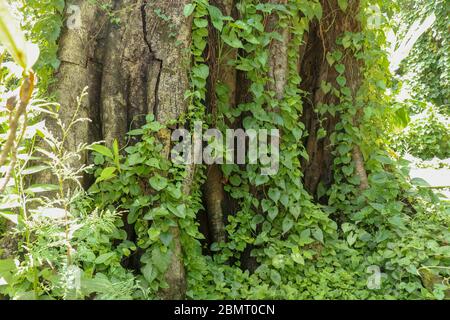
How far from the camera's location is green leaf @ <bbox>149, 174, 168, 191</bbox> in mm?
2252

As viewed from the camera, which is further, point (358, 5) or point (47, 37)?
point (358, 5)

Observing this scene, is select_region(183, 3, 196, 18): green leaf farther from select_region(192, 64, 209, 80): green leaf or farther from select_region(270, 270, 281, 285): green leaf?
select_region(270, 270, 281, 285): green leaf

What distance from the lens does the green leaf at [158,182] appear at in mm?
2252

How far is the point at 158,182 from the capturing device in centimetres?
227

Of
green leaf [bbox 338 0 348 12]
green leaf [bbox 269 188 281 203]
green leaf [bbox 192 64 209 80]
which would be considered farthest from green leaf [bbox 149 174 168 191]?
green leaf [bbox 338 0 348 12]

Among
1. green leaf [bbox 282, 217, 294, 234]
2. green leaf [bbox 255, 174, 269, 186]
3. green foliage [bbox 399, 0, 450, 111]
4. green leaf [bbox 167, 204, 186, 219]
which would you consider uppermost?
green foliage [bbox 399, 0, 450, 111]

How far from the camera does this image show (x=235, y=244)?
9.21 feet

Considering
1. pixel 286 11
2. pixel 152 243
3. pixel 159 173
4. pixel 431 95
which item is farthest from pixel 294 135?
pixel 431 95

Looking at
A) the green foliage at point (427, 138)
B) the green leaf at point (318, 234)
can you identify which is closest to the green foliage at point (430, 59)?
the green foliage at point (427, 138)

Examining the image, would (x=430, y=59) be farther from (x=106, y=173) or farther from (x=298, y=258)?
(x=106, y=173)

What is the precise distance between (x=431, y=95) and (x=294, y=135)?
7829mm

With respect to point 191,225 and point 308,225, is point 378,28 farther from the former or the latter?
point 191,225

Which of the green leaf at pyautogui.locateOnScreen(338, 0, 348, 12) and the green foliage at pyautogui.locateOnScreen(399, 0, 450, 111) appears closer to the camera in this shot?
the green leaf at pyautogui.locateOnScreen(338, 0, 348, 12)

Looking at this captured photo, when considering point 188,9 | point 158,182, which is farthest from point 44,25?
point 158,182
